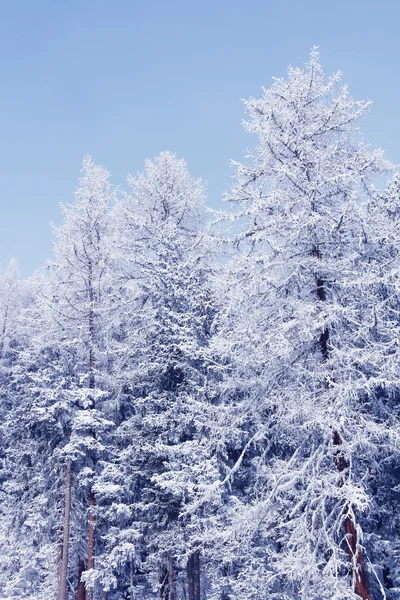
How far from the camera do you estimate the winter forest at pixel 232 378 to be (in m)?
8.15

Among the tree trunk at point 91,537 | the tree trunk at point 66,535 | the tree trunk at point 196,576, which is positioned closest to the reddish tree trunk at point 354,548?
the tree trunk at point 196,576

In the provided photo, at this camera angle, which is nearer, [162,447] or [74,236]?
[162,447]

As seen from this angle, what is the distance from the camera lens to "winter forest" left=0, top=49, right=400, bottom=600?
8.15m

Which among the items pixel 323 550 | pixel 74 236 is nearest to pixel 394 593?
pixel 323 550

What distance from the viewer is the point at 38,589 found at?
2109 centimetres

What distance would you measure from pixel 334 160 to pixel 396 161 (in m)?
1.17

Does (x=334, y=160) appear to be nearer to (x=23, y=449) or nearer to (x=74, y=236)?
(x=74, y=236)

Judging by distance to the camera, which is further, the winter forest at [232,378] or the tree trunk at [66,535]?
the tree trunk at [66,535]

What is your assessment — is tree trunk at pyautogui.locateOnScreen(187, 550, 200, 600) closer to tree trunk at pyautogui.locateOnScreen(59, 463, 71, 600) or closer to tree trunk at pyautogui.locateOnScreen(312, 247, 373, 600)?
tree trunk at pyautogui.locateOnScreen(59, 463, 71, 600)

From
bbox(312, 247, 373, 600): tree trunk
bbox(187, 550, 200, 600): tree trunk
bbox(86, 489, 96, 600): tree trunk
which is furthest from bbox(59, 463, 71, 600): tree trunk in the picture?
bbox(312, 247, 373, 600): tree trunk

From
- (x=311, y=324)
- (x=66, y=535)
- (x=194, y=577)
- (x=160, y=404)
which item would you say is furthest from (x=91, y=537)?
(x=311, y=324)

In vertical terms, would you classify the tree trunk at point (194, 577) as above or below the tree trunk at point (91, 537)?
below

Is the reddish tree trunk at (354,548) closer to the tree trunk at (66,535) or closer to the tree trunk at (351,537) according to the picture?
the tree trunk at (351,537)

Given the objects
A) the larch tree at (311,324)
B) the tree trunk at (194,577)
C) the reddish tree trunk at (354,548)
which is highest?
the larch tree at (311,324)
